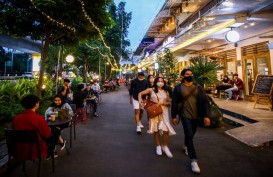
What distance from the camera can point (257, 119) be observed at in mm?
7020

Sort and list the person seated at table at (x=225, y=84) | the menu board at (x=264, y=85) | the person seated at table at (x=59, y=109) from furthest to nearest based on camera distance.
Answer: the person seated at table at (x=225, y=84), the menu board at (x=264, y=85), the person seated at table at (x=59, y=109)

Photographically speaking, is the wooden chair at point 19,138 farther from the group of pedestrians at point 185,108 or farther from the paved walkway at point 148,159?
the group of pedestrians at point 185,108

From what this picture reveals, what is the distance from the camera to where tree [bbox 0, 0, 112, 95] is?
671cm

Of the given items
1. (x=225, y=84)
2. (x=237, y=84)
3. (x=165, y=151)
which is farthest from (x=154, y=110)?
(x=225, y=84)

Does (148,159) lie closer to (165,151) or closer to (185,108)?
(165,151)

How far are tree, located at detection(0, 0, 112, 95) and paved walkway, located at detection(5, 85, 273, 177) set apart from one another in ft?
12.1

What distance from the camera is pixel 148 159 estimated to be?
4.36m

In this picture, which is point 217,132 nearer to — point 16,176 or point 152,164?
point 152,164

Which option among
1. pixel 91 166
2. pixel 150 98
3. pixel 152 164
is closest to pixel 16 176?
pixel 91 166

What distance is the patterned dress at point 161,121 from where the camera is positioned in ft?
14.7

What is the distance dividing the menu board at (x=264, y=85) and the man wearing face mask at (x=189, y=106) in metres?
5.78

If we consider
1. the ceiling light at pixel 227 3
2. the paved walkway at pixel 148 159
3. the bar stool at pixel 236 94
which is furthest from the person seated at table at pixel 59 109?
the bar stool at pixel 236 94

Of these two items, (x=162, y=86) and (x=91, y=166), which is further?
(x=162, y=86)

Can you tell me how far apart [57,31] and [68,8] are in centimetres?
132
